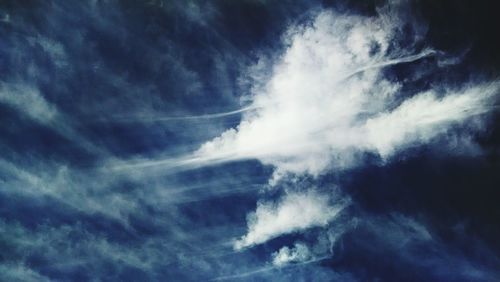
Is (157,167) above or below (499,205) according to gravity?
above

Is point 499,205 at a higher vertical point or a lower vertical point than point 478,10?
lower

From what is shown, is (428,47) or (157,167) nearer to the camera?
(428,47)

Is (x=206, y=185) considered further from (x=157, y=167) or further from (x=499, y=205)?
(x=499, y=205)

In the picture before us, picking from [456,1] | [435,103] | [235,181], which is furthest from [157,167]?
[456,1]

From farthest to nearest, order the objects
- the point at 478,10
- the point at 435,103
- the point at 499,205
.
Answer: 1. the point at 499,205
2. the point at 435,103
3. the point at 478,10

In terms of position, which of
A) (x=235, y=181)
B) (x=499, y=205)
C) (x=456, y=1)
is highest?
(x=456, y=1)

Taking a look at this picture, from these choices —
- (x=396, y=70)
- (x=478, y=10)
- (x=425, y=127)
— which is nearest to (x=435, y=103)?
(x=425, y=127)

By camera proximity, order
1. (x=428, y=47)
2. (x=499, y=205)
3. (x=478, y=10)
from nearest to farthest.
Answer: (x=478, y=10), (x=428, y=47), (x=499, y=205)

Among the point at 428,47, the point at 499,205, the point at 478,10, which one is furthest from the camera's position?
the point at 499,205

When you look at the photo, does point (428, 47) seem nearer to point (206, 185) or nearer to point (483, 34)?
point (483, 34)
